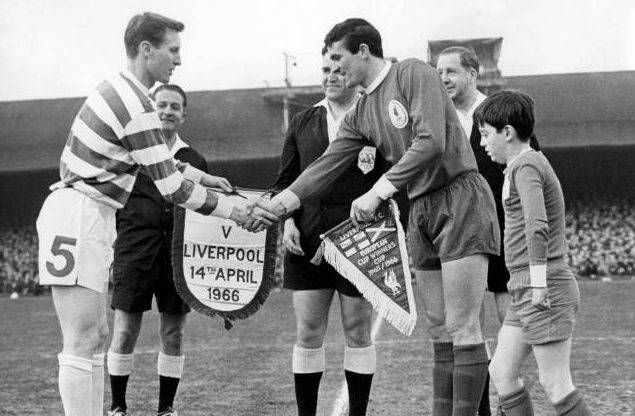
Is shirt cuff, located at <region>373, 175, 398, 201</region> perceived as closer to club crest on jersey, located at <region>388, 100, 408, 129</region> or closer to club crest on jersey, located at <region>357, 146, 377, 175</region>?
club crest on jersey, located at <region>388, 100, 408, 129</region>

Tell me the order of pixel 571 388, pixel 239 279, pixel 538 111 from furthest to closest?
1. pixel 538 111
2. pixel 239 279
3. pixel 571 388

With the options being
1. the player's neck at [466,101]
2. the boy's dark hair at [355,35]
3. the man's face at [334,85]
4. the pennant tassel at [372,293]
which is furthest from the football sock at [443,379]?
the player's neck at [466,101]

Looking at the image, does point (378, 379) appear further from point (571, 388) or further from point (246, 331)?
point (246, 331)

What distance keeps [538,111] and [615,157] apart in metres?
3.21

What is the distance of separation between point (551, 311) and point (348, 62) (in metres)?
1.54

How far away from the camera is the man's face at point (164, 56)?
14.2ft

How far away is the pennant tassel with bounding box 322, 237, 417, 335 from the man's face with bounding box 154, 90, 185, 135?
1.80m

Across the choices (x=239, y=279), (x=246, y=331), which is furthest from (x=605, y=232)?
(x=239, y=279)

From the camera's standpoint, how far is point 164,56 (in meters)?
4.34

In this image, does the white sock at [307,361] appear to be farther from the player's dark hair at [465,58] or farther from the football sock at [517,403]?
the player's dark hair at [465,58]

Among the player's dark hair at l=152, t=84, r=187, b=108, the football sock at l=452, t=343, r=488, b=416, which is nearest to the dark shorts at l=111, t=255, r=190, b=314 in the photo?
the player's dark hair at l=152, t=84, r=187, b=108

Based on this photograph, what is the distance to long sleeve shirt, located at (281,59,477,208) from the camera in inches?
153

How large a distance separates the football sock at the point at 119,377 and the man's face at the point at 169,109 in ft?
5.03

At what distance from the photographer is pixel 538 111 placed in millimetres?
24828
